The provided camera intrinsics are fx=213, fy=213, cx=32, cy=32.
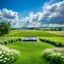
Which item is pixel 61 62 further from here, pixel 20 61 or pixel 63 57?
pixel 20 61

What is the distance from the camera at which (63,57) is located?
56.4ft

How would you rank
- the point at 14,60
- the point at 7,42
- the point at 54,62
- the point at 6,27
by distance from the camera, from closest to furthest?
1. the point at 54,62
2. the point at 14,60
3. the point at 7,42
4. the point at 6,27

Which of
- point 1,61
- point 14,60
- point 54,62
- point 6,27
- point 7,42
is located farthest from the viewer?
point 6,27

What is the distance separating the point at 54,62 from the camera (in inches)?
711

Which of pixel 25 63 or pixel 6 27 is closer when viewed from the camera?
pixel 25 63

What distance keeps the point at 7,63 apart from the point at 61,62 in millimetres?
4359

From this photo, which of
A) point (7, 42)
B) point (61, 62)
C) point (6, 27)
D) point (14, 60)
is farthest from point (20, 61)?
point (6, 27)

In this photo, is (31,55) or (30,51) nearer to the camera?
(31,55)

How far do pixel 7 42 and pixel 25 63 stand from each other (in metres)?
19.6

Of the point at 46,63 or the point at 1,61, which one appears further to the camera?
the point at 46,63

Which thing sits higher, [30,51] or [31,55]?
[31,55]

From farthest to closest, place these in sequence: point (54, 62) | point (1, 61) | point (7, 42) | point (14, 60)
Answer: point (7, 42) → point (14, 60) → point (54, 62) → point (1, 61)

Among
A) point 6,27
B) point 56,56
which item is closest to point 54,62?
point 56,56

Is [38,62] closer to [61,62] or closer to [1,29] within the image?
[61,62]
